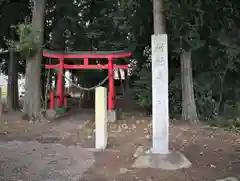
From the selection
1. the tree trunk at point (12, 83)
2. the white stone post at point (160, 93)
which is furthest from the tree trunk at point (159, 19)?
the tree trunk at point (12, 83)

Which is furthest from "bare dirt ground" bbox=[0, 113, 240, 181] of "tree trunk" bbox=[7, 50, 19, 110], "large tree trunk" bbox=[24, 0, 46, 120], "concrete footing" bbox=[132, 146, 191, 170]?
"tree trunk" bbox=[7, 50, 19, 110]

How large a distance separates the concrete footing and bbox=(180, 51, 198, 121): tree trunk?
17.9 ft

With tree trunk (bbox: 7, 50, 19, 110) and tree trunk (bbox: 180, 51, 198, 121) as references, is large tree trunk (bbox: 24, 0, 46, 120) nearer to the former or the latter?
tree trunk (bbox: 7, 50, 19, 110)

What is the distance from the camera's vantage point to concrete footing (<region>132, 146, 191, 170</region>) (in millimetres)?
5777

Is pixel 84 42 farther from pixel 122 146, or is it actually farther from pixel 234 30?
pixel 122 146

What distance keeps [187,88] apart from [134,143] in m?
4.16

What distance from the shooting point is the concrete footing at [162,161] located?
5777 millimetres

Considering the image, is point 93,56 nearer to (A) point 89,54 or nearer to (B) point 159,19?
(A) point 89,54

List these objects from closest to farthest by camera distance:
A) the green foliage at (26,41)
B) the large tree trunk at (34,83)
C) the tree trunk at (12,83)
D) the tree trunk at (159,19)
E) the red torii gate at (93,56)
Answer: the tree trunk at (159,19) → the green foliage at (26,41) → the large tree trunk at (34,83) → the red torii gate at (93,56) → the tree trunk at (12,83)

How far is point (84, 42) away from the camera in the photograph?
1553 centimetres

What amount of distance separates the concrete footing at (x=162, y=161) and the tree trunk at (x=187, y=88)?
544 centimetres

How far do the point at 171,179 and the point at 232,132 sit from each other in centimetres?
503

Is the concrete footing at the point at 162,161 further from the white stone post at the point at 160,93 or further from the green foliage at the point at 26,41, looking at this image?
the green foliage at the point at 26,41

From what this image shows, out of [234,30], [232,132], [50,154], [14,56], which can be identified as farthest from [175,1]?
[14,56]
